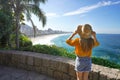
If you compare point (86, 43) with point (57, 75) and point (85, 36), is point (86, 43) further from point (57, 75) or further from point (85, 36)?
point (57, 75)

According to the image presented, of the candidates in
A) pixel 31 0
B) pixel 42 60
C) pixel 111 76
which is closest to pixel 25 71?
pixel 42 60

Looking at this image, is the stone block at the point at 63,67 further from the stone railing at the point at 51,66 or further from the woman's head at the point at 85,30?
the woman's head at the point at 85,30

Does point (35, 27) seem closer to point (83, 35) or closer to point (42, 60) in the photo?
point (42, 60)

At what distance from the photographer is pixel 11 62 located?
6359 millimetres

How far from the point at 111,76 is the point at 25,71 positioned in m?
2.93

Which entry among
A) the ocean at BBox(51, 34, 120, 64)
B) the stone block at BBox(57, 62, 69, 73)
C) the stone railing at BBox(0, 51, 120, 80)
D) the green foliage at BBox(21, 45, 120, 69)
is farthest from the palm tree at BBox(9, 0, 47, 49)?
the stone block at BBox(57, 62, 69, 73)

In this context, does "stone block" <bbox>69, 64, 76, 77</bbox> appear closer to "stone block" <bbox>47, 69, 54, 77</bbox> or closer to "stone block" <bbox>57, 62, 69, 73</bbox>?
"stone block" <bbox>57, 62, 69, 73</bbox>

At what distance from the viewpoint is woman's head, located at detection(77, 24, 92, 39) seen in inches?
134

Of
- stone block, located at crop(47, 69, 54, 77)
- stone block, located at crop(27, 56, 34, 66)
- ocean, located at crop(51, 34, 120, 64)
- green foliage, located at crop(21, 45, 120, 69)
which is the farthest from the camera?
ocean, located at crop(51, 34, 120, 64)

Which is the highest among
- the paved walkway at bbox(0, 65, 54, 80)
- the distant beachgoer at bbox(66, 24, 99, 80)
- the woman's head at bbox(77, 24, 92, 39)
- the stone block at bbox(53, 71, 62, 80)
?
the woman's head at bbox(77, 24, 92, 39)

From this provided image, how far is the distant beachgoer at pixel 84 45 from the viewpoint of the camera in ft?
11.4

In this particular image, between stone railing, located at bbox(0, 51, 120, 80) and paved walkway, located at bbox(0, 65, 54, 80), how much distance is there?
0.16 m

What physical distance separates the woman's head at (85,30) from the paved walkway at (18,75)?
2124mm

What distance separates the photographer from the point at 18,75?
17.9ft
